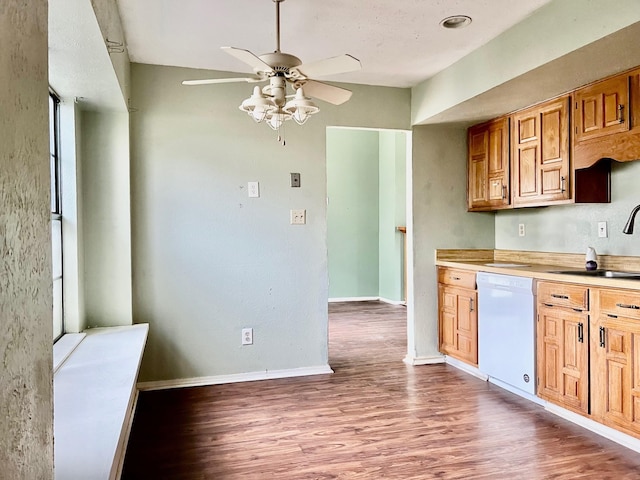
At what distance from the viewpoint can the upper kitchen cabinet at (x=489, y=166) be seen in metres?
3.76

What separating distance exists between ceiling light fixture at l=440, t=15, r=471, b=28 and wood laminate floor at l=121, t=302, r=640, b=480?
2.35 metres

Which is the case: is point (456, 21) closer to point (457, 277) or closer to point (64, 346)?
point (457, 277)

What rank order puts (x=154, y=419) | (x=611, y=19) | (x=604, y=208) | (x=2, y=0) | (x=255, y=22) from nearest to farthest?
(x=2, y=0) → (x=611, y=19) → (x=255, y=22) → (x=154, y=419) → (x=604, y=208)

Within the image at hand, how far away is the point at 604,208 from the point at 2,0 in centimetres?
353

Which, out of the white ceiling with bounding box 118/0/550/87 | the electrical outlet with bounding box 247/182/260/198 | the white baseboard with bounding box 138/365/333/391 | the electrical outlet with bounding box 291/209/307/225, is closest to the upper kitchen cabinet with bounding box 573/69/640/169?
the white ceiling with bounding box 118/0/550/87

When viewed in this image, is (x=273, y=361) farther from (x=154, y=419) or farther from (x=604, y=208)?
(x=604, y=208)

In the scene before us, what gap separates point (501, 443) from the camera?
8.40ft

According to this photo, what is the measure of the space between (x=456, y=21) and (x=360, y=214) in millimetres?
5063

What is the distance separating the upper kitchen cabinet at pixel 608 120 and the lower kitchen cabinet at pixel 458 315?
1223mm

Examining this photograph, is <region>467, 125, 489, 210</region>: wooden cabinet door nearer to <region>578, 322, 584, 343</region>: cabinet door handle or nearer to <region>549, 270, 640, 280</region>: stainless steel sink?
<region>549, 270, 640, 280</region>: stainless steel sink

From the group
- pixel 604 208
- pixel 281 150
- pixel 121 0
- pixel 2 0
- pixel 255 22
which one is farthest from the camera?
pixel 281 150

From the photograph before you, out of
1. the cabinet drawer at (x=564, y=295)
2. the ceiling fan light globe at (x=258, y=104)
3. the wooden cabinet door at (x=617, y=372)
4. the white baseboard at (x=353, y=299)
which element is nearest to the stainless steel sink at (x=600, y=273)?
A: the cabinet drawer at (x=564, y=295)

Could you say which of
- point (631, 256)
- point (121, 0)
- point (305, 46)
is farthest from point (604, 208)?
point (121, 0)

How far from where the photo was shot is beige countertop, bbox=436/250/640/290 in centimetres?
268
